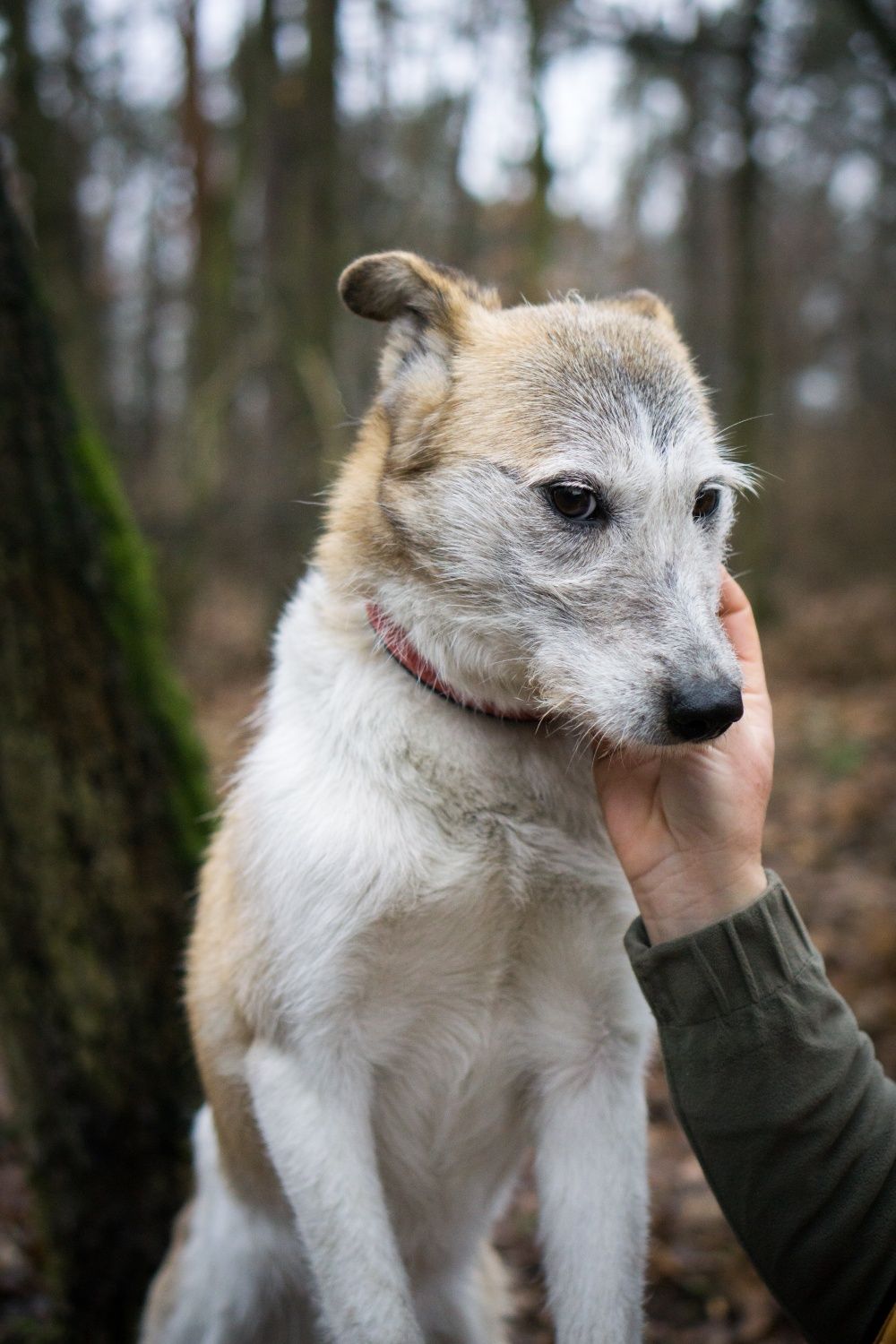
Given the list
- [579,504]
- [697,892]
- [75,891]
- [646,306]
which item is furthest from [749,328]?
[697,892]

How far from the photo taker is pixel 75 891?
303 cm

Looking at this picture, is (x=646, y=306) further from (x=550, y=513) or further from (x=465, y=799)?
(x=465, y=799)

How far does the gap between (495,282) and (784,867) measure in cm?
716

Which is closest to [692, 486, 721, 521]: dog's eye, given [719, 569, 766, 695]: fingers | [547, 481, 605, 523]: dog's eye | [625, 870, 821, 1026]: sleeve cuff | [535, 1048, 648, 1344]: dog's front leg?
[719, 569, 766, 695]: fingers

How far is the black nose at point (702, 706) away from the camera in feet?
5.91

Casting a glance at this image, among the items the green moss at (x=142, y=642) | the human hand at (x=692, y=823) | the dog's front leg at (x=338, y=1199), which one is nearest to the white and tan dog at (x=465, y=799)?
the dog's front leg at (x=338, y=1199)

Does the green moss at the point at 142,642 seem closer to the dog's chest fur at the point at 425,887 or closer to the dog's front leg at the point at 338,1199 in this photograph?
the dog's chest fur at the point at 425,887

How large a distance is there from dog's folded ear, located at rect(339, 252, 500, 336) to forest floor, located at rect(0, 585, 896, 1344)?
45.3 inches

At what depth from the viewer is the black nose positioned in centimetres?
180

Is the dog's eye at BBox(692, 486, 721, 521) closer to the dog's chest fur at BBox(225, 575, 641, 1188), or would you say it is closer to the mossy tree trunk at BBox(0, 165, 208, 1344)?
the dog's chest fur at BBox(225, 575, 641, 1188)

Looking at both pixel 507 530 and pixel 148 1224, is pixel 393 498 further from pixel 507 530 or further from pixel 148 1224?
pixel 148 1224

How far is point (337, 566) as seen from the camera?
2.41 m

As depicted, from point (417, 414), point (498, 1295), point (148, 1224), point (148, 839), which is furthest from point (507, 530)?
point (148, 1224)

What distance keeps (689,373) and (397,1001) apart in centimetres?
164
